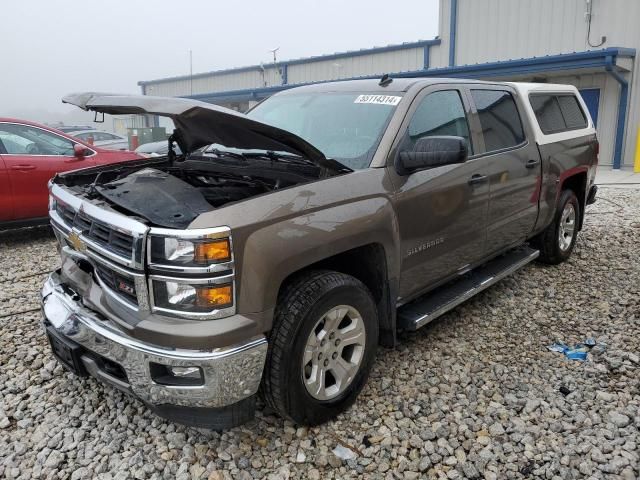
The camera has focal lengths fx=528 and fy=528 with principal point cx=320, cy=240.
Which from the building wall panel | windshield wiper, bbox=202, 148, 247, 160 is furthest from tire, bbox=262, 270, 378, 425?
the building wall panel

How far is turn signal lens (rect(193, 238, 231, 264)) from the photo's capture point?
2.23 metres

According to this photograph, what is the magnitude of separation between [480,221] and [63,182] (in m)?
2.85

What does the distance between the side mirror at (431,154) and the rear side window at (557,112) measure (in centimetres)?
224

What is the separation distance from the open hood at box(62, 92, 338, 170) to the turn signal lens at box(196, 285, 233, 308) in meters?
0.87

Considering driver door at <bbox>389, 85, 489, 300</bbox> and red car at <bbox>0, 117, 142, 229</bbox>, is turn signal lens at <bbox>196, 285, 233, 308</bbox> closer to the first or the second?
driver door at <bbox>389, 85, 489, 300</bbox>

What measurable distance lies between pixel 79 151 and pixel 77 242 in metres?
4.51

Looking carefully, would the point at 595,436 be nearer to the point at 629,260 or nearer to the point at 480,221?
the point at 480,221

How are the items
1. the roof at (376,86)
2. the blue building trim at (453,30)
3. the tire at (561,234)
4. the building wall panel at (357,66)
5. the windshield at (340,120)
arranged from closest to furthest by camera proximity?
the windshield at (340,120), the roof at (376,86), the tire at (561,234), the blue building trim at (453,30), the building wall panel at (357,66)

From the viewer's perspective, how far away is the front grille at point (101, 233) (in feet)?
7.81

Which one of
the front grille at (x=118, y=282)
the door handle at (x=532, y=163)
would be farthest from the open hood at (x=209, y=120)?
the door handle at (x=532, y=163)

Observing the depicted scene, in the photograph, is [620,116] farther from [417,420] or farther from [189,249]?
[189,249]

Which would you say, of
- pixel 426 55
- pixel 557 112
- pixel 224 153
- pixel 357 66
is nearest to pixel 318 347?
pixel 224 153

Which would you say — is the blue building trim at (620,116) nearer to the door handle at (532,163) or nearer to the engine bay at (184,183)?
the door handle at (532,163)

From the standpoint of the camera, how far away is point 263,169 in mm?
3066
